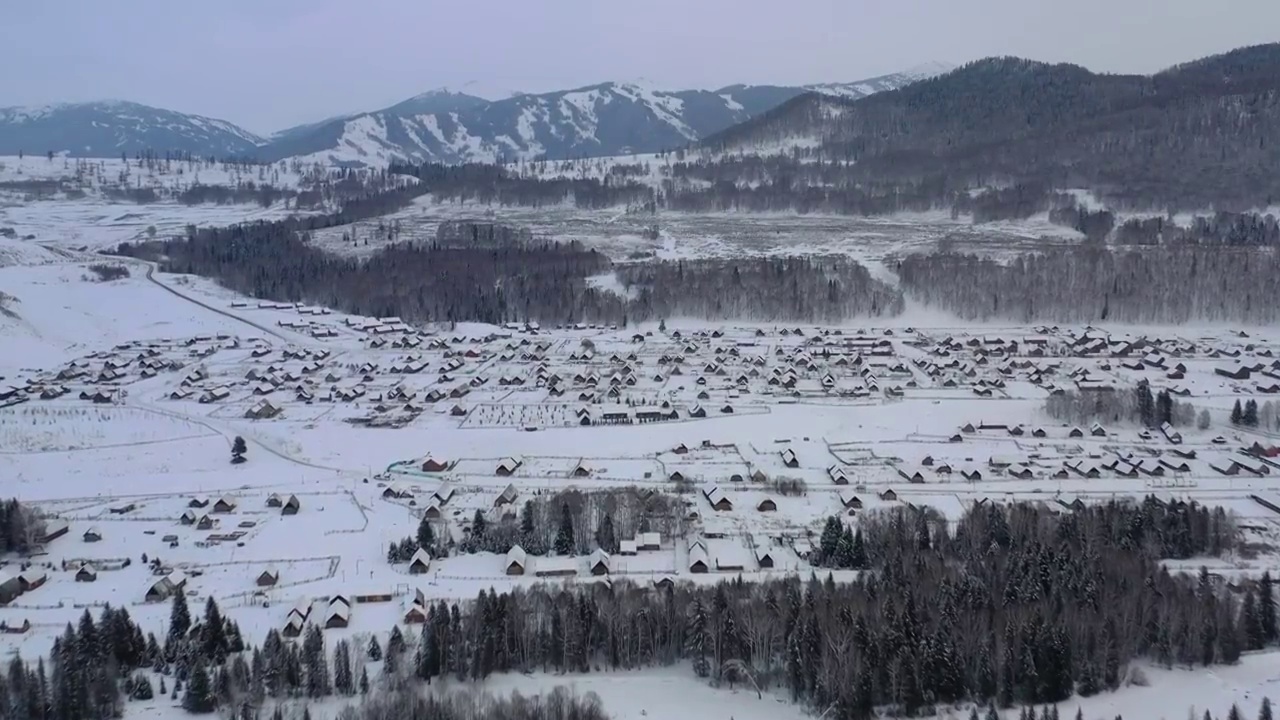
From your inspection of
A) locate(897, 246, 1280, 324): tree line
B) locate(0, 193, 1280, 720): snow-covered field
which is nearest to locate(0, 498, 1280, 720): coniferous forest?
locate(0, 193, 1280, 720): snow-covered field

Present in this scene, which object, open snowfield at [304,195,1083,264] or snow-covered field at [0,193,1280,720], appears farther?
open snowfield at [304,195,1083,264]

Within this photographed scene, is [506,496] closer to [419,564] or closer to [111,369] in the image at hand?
[419,564]

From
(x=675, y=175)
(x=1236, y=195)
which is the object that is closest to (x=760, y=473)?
(x=1236, y=195)

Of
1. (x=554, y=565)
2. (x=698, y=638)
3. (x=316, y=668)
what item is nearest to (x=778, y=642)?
(x=698, y=638)

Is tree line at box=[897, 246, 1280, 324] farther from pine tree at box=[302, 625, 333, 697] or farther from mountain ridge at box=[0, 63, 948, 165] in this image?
mountain ridge at box=[0, 63, 948, 165]

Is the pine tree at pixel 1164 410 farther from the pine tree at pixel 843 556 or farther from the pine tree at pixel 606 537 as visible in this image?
the pine tree at pixel 606 537
